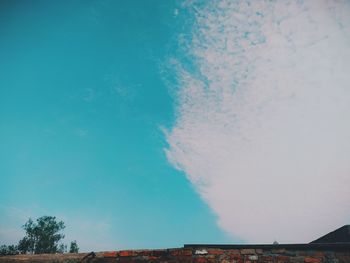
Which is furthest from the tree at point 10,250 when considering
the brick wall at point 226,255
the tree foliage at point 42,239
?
the brick wall at point 226,255

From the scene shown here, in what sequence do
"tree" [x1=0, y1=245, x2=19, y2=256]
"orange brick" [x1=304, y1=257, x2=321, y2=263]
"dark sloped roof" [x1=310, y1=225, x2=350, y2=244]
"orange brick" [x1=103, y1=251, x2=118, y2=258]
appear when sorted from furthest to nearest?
"tree" [x1=0, y1=245, x2=19, y2=256], "dark sloped roof" [x1=310, y1=225, x2=350, y2=244], "orange brick" [x1=103, y1=251, x2=118, y2=258], "orange brick" [x1=304, y1=257, x2=321, y2=263]

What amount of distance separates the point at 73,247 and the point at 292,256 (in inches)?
1427

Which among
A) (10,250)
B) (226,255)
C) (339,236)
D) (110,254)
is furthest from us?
(10,250)

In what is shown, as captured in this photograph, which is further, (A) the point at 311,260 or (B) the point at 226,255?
(B) the point at 226,255

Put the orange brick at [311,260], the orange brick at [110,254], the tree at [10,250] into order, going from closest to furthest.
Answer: the orange brick at [311,260], the orange brick at [110,254], the tree at [10,250]

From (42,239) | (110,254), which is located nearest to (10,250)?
(42,239)

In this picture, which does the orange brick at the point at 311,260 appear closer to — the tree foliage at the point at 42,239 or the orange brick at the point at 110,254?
the orange brick at the point at 110,254

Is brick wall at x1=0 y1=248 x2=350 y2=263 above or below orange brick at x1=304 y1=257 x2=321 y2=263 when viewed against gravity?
above

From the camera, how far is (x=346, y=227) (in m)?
8.23

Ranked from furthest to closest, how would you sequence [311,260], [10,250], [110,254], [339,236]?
[10,250] → [339,236] → [110,254] → [311,260]

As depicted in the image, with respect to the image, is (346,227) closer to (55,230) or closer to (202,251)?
(202,251)

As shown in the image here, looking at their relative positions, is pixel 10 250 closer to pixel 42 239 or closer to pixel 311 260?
pixel 42 239

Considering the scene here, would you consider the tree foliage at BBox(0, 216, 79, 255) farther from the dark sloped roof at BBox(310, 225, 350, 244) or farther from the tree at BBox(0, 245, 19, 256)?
the dark sloped roof at BBox(310, 225, 350, 244)

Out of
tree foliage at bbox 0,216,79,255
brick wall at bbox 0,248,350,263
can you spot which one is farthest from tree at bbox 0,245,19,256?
brick wall at bbox 0,248,350,263
